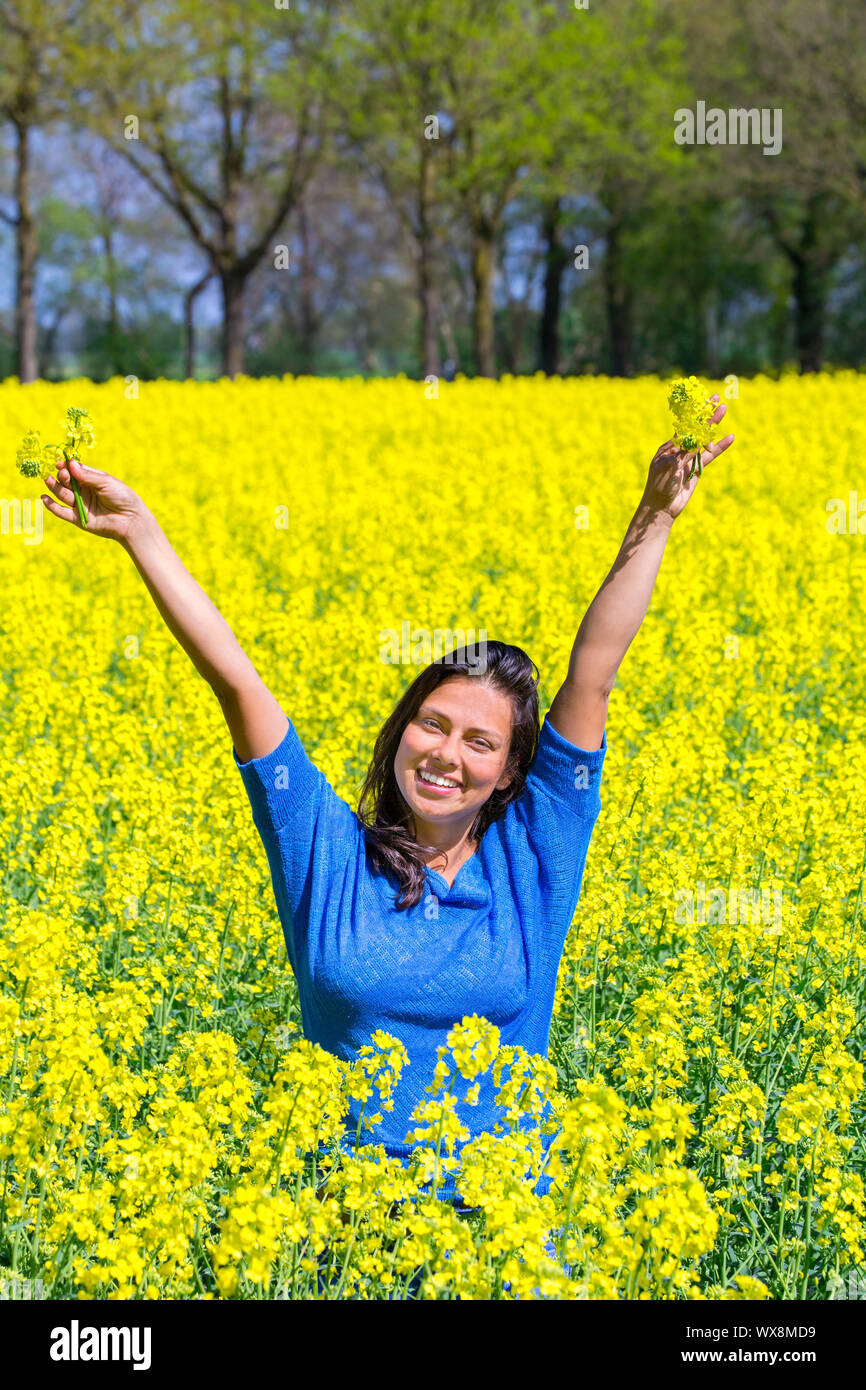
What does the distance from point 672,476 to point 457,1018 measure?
4.02 feet

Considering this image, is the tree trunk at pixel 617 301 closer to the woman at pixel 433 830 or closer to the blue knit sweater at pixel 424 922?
the woman at pixel 433 830

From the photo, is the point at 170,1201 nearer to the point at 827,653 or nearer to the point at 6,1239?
the point at 6,1239

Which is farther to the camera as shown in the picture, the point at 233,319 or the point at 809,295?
the point at 809,295

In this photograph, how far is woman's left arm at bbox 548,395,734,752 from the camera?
3096 mm

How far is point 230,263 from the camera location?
106 ft

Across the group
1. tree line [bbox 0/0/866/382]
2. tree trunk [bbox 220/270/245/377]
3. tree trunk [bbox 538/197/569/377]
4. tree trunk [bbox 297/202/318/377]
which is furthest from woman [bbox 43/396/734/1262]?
tree trunk [bbox 297/202/318/377]

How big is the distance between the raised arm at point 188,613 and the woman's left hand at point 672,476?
3.07 feet

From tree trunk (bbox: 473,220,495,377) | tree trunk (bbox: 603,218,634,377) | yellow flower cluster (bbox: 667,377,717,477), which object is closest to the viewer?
yellow flower cluster (bbox: 667,377,717,477)

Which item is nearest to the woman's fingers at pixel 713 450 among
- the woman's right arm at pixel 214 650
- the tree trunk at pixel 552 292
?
the woman's right arm at pixel 214 650

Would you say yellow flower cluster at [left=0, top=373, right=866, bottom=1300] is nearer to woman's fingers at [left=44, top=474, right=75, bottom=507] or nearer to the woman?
the woman

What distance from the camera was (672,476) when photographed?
3.06 meters

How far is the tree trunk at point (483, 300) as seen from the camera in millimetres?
31984

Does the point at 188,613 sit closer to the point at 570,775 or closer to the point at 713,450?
the point at 570,775

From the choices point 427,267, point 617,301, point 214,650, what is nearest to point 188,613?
point 214,650
